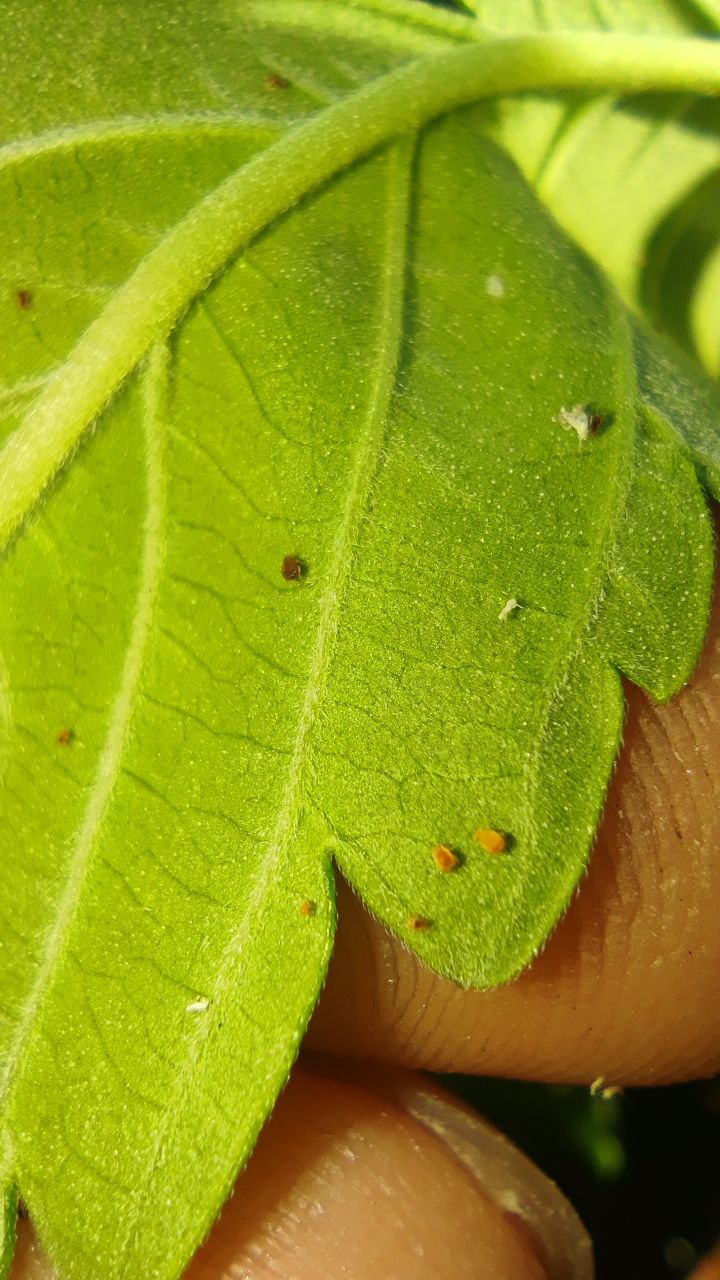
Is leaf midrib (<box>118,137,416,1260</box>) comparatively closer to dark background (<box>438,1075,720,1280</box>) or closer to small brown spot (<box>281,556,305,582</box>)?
small brown spot (<box>281,556,305,582</box>)

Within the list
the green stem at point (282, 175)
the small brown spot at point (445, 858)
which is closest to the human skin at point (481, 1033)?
the small brown spot at point (445, 858)

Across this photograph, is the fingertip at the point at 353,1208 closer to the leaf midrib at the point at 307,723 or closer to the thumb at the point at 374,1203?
the thumb at the point at 374,1203

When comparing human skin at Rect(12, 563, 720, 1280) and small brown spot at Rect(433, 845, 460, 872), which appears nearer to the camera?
small brown spot at Rect(433, 845, 460, 872)

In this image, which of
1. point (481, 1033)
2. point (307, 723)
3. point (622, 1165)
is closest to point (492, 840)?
point (307, 723)

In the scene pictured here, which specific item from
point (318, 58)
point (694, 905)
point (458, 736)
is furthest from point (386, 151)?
point (694, 905)

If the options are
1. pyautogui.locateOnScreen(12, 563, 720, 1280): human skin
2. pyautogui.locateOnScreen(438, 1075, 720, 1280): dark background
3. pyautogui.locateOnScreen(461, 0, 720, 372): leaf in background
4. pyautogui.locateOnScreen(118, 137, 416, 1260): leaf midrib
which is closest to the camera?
pyautogui.locateOnScreen(118, 137, 416, 1260): leaf midrib

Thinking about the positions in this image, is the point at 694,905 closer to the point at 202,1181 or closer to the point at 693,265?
the point at 202,1181

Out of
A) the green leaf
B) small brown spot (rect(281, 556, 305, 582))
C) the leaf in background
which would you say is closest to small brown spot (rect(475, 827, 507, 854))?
the green leaf
